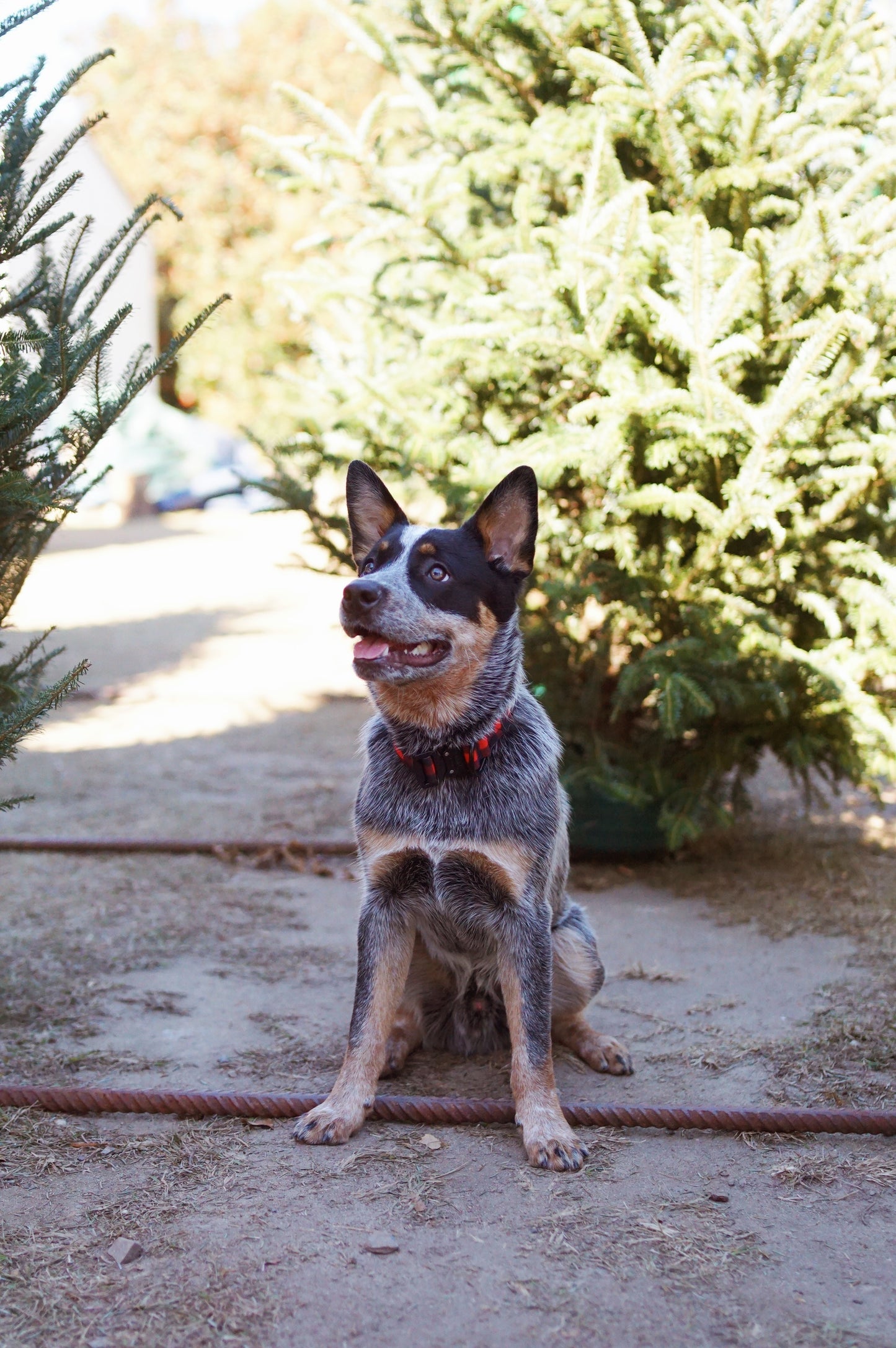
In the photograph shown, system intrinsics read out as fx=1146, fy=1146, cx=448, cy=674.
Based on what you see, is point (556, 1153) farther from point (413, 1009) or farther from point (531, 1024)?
point (413, 1009)

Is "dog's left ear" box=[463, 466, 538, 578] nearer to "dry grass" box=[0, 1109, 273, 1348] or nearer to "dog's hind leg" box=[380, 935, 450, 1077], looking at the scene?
"dog's hind leg" box=[380, 935, 450, 1077]

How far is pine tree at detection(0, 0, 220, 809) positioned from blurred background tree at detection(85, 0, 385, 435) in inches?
987

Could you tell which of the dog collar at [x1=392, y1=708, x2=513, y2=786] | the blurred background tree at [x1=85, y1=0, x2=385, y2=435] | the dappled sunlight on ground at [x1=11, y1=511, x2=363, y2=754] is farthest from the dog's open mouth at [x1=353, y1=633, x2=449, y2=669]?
the blurred background tree at [x1=85, y1=0, x2=385, y2=435]

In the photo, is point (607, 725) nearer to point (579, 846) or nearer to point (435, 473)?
point (579, 846)

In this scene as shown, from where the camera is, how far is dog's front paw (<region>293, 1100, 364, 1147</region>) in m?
3.06

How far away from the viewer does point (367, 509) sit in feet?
11.4

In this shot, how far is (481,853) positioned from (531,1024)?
48 cm

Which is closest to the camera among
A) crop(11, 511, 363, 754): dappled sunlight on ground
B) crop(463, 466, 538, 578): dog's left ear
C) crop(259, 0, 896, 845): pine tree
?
crop(463, 466, 538, 578): dog's left ear

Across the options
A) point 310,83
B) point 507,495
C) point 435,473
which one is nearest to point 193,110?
point 310,83

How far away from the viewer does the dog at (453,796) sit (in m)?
3.07

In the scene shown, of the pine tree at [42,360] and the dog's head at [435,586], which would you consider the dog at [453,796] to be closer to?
the dog's head at [435,586]

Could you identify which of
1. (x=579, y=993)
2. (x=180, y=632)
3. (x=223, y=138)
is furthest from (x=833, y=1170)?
(x=223, y=138)

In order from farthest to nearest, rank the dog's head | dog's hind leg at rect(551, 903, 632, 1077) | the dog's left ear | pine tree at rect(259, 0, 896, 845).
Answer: pine tree at rect(259, 0, 896, 845)
dog's hind leg at rect(551, 903, 632, 1077)
the dog's left ear
the dog's head

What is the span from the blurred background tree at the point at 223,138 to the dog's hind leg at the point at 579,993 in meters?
26.1
